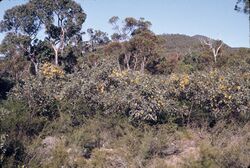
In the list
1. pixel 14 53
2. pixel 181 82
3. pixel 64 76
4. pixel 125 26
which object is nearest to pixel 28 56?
pixel 14 53

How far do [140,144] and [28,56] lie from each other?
2352cm

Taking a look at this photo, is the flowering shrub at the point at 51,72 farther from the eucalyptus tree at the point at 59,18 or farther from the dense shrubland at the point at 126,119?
the eucalyptus tree at the point at 59,18

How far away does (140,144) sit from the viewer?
10227 millimetres

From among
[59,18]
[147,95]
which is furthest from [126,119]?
[59,18]

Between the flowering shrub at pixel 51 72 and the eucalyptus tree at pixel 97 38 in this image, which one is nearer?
the flowering shrub at pixel 51 72

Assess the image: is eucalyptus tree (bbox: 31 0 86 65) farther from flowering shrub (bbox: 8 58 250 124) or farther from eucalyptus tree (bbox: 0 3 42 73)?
flowering shrub (bbox: 8 58 250 124)

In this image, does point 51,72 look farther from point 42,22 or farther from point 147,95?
point 42,22

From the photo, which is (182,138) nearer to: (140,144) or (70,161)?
(140,144)

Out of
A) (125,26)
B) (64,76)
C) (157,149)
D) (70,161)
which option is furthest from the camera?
(125,26)

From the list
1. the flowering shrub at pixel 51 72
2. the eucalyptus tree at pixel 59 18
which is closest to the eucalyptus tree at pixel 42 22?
the eucalyptus tree at pixel 59 18

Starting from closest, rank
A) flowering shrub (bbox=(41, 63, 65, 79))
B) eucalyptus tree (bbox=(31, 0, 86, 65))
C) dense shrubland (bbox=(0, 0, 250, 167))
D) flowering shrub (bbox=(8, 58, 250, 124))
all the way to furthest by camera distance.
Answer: dense shrubland (bbox=(0, 0, 250, 167)) → flowering shrub (bbox=(8, 58, 250, 124)) → flowering shrub (bbox=(41, 63, 65, 79)) → eucalyptus tree (bbox=(31, 0, 86, 65))

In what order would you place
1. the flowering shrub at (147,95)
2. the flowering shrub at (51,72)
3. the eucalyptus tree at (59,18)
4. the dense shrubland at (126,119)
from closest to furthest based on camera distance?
the dense shrubland at (126,119) < the flowering shrub at (147,95) < the flowering shrub at (51,72) < the eucalyptus tree at (59,18)

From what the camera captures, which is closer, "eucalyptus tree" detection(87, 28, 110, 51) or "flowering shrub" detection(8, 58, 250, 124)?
"flowering shrub" detection(8, 58, 250, 124)

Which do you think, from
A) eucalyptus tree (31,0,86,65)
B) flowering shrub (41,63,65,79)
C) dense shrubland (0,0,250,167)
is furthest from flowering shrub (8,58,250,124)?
eucalyptus tree (31,0,86,65)
